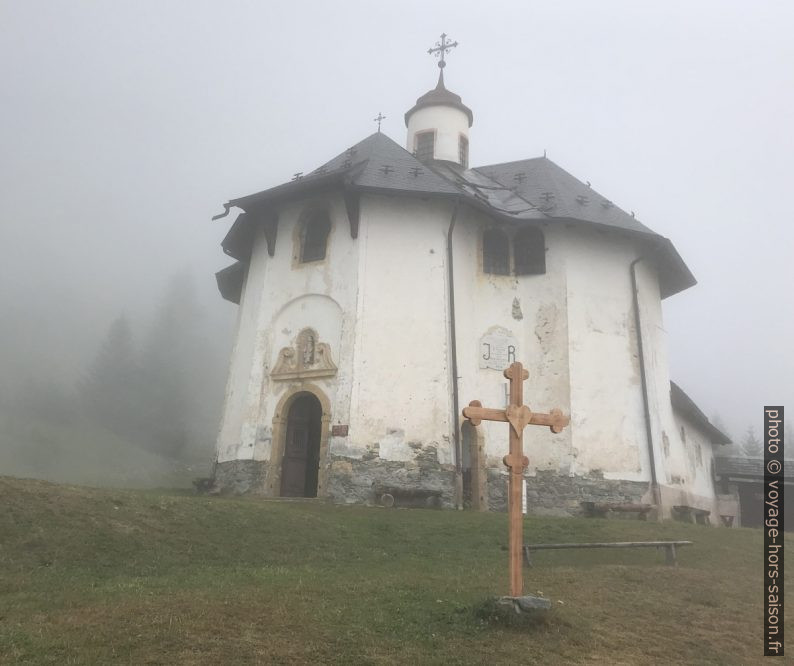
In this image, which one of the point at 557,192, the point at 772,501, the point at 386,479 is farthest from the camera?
the point at 557,192

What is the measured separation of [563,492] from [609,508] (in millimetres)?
1435

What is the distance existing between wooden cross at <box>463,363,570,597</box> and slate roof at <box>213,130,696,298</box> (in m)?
10.4

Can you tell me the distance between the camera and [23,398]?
203ft

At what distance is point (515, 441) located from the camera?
26.3ft

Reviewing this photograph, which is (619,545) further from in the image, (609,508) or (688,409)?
(688,409)

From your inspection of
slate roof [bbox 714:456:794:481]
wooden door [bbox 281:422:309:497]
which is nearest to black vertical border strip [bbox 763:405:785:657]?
wooden door [bbox 281:422:309:497]

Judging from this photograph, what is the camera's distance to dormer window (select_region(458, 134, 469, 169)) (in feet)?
85.5

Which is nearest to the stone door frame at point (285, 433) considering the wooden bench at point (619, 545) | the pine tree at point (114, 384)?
the wooden bench at point (619, 545)

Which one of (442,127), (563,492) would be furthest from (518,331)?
(442,127)

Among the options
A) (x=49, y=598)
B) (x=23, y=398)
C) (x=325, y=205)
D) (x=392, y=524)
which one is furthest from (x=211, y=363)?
(x=49, y=598)

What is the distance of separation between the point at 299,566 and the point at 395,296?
911cm

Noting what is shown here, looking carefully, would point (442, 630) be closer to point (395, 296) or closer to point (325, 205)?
point (395, 296)

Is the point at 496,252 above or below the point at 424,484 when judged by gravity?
above

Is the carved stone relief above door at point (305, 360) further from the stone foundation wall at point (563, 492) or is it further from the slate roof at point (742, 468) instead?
the slate roof at point (742, 468)
